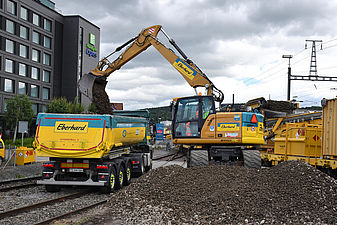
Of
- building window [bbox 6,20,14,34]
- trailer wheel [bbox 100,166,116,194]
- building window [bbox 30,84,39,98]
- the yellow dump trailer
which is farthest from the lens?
building window [bbox 30,84,39,98]

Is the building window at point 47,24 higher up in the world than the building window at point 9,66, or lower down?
higher up

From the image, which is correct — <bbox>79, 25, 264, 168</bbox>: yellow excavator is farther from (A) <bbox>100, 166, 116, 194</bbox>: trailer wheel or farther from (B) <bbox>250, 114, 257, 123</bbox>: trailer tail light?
(A) <bbox>100, 166, 116, 194</bbox>: trailer wheel

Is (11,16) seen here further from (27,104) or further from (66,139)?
(66,139)

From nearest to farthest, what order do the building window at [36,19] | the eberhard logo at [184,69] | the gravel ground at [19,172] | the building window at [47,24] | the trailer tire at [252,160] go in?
the trailer tire at [252,160], the gravel ground at [19,172], the eberhard logo at [184,69], the building window at [36,19], the building window at [47,24]

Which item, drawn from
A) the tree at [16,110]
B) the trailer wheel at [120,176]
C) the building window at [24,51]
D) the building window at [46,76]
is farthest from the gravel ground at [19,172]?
the building window at [46,76]

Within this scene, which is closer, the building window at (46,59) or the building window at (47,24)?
the building window at (47,24)

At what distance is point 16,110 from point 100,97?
1193 inches

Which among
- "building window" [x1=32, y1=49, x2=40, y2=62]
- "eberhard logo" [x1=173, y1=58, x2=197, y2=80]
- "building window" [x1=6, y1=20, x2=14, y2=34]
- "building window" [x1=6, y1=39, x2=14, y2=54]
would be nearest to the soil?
"eberhard logo" [x1=173, y1=58, x2=197, y2=80]

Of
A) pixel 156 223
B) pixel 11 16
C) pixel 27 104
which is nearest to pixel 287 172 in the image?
pixel 156 223

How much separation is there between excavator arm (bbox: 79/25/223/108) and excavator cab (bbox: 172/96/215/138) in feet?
5.98

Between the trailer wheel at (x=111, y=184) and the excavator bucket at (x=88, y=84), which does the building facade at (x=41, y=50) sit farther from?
the trailer wheel at (x=111, y=184)

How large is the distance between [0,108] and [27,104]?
478 cm

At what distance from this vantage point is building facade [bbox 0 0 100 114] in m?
49.4

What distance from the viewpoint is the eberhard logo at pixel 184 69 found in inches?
657
